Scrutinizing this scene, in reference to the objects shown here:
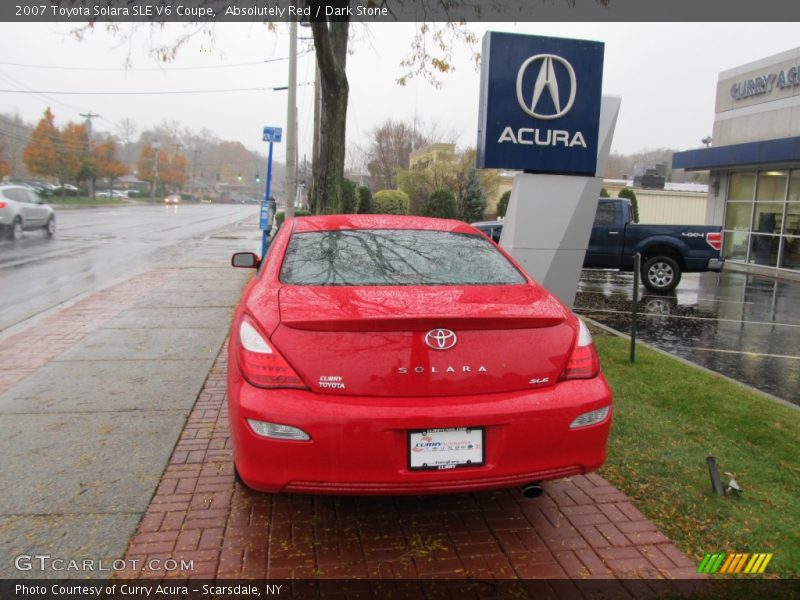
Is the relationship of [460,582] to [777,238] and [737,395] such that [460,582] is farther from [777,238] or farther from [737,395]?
[777,238]

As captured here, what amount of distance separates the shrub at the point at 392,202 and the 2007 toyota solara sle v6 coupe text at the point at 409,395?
26717 mm

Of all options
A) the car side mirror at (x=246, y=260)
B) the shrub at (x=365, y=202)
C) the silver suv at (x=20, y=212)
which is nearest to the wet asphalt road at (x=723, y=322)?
the car side mirror at (x=246, y=260)

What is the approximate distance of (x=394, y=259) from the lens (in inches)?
146

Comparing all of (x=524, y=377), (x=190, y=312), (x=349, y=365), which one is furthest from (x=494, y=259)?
(x=190, y=312)

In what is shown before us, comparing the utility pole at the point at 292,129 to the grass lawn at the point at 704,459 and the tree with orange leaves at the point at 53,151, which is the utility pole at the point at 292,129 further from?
the tree with orange leaves at the point at 53,151

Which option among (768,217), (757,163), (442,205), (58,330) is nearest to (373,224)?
(58,330)

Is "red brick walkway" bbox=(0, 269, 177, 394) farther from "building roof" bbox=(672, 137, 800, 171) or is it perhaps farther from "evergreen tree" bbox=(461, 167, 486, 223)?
"evergreen tree" bbox=(461, 167, 486, 223)

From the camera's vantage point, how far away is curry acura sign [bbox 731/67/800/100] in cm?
1741

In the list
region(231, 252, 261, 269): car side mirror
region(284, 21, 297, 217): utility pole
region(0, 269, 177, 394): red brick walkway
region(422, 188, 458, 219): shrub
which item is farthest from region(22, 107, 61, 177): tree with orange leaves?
region(231, 252, 261, 269): car side mirror

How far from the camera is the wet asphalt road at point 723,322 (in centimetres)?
683

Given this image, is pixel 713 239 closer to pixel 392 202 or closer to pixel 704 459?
pixel 704 459

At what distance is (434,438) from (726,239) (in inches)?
836

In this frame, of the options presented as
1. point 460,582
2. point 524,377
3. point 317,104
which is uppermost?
point 317,104

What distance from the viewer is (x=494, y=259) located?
3.92 m
